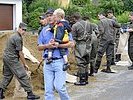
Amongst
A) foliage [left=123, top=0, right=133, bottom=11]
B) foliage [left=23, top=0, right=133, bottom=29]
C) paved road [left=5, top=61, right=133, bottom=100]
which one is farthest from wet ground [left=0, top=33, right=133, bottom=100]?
foliage [left=123, top=0, right=133, bottom=11]

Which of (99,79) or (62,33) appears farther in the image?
(99,79)

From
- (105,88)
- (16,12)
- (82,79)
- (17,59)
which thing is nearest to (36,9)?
(16,12)

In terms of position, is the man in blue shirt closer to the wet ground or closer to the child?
the child

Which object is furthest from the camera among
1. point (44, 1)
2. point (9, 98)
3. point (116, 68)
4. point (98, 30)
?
point (44, 1)

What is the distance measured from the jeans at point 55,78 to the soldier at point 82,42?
3370 mm

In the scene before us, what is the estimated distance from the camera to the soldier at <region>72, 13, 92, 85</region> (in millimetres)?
10880

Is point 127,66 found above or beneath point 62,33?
beneath

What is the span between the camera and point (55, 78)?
7551mm

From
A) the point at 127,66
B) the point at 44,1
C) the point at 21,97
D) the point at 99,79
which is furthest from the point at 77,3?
the point at 21,97

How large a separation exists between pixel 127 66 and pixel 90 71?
265 centimetres

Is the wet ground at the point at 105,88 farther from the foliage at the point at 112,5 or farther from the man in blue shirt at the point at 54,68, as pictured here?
the foliage at the point at 112,5

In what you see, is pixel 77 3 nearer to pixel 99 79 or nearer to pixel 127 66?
pixel 127 66

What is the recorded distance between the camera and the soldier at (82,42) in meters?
10.9

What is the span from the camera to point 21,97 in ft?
31.1
